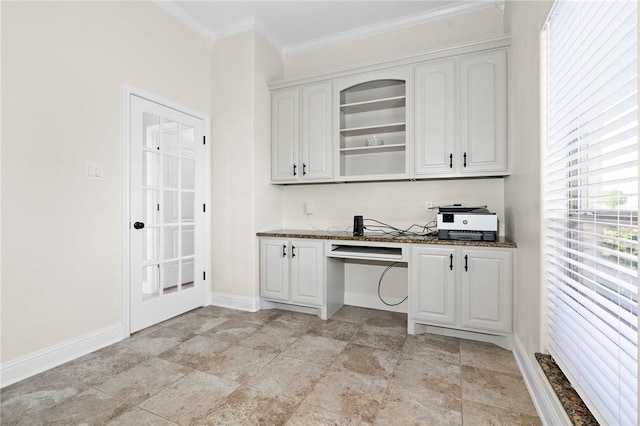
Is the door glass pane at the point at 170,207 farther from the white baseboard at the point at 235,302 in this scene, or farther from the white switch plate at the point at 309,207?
the white switch plate at the point at 309,207

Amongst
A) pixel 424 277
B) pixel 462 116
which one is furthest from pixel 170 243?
pixel 462 116

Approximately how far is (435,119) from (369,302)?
6.57 feet

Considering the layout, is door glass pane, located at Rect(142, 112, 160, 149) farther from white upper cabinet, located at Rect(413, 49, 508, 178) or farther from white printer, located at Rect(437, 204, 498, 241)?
white printer, located at Rect(437, 204, 498, 241)

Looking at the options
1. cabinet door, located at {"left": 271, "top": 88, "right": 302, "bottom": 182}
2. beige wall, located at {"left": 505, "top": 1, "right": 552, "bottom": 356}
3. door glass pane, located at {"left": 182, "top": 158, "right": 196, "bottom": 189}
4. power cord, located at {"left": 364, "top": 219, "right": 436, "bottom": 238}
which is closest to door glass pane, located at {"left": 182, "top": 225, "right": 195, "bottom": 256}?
door glass pane, located at {"left": 182, "top": 158, "right": 196, "bottom": 189}

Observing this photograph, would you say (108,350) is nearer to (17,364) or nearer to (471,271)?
(17,364)

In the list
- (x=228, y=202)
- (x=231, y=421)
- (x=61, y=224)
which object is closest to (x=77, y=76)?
(x=61, y=224)

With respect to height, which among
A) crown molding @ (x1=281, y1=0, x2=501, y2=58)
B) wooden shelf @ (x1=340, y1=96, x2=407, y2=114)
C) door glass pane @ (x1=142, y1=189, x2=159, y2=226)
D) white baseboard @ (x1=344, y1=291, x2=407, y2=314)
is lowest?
white baseboard @ (x1=344, y1=291, x2=407, y2=314)

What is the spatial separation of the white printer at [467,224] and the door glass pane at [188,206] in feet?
8.11

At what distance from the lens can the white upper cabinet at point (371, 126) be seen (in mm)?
3037

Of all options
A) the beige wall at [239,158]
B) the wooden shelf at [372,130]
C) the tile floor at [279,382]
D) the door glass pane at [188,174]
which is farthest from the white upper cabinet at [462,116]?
the door glass pane at [188,174]

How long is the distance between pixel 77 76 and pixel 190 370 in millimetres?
2277

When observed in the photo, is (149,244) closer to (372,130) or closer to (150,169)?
(150,169)

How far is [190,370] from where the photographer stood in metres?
2.03

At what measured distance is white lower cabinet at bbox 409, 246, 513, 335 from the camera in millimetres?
2338
